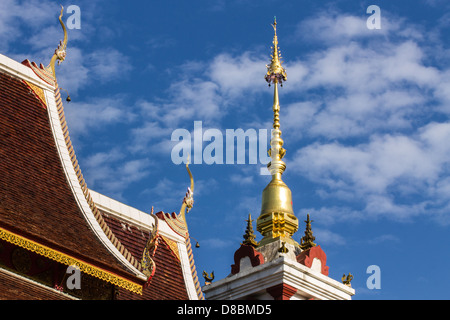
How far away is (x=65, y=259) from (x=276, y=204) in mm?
4841

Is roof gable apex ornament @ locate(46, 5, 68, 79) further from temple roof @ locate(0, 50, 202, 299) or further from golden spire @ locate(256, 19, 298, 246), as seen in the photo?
golden spire @ locate(256, 19, 298, 246)

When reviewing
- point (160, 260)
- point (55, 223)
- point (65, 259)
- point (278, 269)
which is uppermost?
point (160, 260)

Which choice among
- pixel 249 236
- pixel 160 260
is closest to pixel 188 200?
pixel 160 260

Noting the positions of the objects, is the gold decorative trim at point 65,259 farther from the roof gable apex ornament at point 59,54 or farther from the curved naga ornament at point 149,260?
the roof gable apex ornament at point 59,54

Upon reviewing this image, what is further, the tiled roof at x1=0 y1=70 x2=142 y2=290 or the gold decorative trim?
the tiled roof at x1=0 y1=70 x2=142 y2=290

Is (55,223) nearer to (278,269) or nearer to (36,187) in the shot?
(36,187)

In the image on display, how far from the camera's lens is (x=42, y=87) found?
76.4 feet

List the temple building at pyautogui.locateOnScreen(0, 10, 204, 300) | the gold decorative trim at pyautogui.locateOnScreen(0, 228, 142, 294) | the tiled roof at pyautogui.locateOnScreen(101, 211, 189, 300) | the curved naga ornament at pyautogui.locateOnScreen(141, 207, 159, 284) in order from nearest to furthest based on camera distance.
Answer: the gold decorative trim at pyautogui.locateOnScreen(0, 228, 142, 294) < the temple building at pyautogui.locateOnScreen(0, 10, 204, 300) < the curved naga ornament at pyautogui.locateOnScreen(141, 207, 159, 284) < the tiled roof at pyautogui.locateOnScreen(101, 211, 189, 300)

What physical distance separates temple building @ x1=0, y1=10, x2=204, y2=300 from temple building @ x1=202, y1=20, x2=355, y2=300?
2.48m

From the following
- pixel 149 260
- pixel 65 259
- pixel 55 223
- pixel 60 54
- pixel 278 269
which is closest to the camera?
pixel 278 269

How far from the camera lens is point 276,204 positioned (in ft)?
69.2

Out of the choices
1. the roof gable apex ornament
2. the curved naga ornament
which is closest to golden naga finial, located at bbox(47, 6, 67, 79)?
the roof gable apex ornament

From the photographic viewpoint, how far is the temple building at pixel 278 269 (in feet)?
57.1

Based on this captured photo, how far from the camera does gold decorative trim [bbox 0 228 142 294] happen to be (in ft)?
60.8
